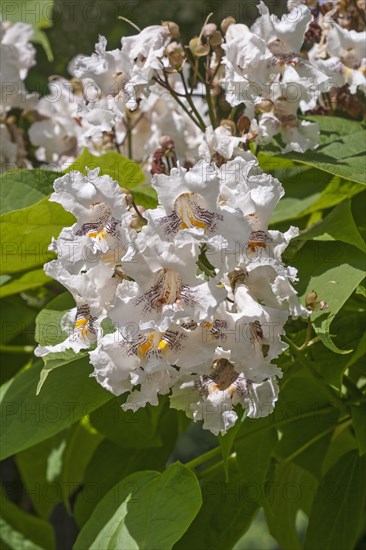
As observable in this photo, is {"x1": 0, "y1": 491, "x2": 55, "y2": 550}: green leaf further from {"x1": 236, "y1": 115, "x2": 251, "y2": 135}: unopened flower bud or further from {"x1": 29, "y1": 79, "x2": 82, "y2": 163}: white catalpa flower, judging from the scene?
{"x1": 236, "y1": 115, "x2": 251, "y2": 135}: unopened flower bud

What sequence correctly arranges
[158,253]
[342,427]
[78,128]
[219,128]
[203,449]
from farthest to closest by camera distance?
[203,449] → [78,128] → [342,427] → [219,128] → [158,253]

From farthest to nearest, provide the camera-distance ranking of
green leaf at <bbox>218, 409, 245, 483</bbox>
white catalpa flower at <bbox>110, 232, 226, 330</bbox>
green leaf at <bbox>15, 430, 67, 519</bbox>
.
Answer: green leaf at <bbox>15, 430, 67, 519</bbox> < green leaf at <bbox>218, 409, 245, 483</bbox> < white catalpa flower at <bbox>110, 232, 226, 330</bbox>

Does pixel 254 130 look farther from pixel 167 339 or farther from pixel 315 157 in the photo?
pixel 167 339

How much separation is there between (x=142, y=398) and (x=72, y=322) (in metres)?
0.09

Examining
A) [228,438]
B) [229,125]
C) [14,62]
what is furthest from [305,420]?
[14,62]

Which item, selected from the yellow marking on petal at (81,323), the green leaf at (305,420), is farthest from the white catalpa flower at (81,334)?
the green leaf at (305,420)

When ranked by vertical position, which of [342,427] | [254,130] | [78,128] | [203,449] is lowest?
[203,449]

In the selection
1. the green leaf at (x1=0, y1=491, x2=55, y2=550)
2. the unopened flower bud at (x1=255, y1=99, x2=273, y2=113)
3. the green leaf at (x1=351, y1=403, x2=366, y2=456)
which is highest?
the unopened flower bud at (x1=255, y1=99, x2=273, y2=113)

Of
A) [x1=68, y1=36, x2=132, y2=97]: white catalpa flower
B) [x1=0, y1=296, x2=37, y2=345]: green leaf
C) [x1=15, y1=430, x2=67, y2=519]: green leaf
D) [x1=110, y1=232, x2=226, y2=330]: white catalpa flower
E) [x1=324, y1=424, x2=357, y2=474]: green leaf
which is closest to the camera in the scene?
[x1=110, y1=232, x2=226, y2=330]: white catalpa flower

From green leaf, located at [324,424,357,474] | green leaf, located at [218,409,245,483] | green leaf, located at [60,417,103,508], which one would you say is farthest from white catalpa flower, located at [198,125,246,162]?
green leaf, located at [60,417,103,508]

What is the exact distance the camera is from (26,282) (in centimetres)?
99

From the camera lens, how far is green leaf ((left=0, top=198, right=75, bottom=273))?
0.85m

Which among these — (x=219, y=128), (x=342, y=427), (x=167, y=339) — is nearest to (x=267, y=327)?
(x=167, y=339)

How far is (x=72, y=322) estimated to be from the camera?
0.72 m
